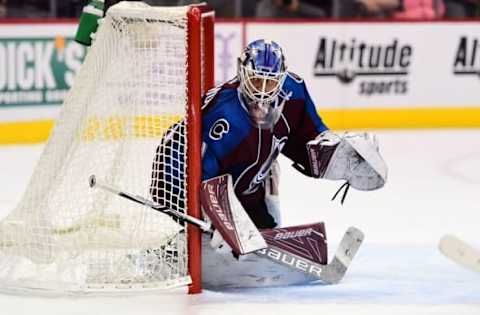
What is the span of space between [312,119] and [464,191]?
2.19m

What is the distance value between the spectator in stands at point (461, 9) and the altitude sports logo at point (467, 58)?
0.35m

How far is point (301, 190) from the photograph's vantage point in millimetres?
5898

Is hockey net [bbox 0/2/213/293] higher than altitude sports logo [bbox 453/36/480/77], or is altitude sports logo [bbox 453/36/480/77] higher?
hockey net [bbox 0/2/213/293]

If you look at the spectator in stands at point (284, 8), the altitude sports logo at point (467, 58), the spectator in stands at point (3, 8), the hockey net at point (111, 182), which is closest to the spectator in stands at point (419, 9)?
the altitude sports logo at point (467, 58)

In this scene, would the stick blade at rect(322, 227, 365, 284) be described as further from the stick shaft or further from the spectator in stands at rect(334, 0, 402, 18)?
the spectator in stands at rect(334, 0, 402, 18)

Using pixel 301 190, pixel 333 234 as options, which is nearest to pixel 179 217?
pixel 333 234

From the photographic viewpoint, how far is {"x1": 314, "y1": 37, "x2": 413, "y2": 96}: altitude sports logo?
8086 millimetres

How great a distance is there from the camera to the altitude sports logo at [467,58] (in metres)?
8.34

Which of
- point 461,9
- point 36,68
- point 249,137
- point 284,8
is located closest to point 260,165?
point 249,137

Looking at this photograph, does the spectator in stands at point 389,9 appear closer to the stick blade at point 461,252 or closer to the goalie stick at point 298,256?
the goalie stick at point 298,256

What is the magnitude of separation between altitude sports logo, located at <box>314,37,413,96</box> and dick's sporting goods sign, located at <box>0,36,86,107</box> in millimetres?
1680

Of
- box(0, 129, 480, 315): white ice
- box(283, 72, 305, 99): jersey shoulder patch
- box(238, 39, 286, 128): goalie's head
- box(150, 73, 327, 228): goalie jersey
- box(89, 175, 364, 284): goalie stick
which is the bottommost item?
box(0, 129, 480, 315): white ice

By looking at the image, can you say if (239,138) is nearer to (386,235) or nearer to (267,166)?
(267,166)

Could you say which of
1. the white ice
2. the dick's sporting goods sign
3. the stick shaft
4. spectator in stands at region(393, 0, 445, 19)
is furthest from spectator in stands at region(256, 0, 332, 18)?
the stick shaft
